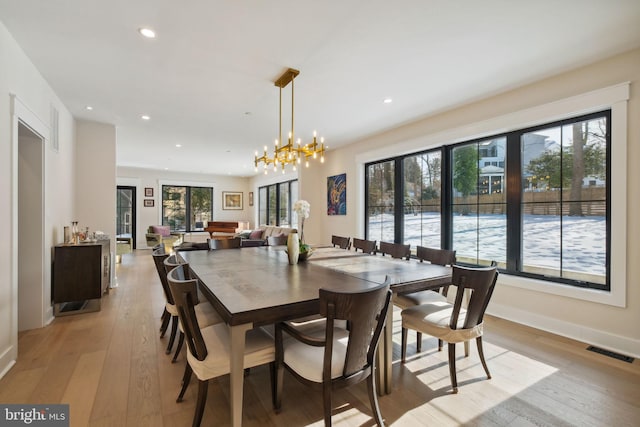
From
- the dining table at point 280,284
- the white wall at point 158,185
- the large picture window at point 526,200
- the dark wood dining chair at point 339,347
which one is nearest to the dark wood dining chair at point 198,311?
the dining table at point 280,284

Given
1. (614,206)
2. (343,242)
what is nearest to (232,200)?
(343,242)

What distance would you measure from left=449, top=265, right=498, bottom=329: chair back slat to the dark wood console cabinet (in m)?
4.04

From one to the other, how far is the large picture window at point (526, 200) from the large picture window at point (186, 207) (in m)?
8.47

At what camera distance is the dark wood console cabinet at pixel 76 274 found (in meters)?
3.52

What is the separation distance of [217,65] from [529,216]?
3732 millimetres

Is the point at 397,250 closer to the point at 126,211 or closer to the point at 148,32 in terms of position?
the point at 148,32

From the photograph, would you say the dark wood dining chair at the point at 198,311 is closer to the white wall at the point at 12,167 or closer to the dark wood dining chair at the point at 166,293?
the dark wood dining chair at the point at 166,293

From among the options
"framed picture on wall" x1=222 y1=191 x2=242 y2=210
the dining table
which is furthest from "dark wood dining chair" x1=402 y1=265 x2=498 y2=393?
"framed picture on wall" x1=222 y1=191 x2=242 y2=210

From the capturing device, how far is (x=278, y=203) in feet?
32.0

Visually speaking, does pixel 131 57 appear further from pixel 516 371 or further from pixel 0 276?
pixel 516 371

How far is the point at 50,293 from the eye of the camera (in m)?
3.46

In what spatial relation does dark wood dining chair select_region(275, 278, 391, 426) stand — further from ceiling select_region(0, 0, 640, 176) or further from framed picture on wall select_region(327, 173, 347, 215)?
framed picture on wall select_region(327, 173, 347, 215)

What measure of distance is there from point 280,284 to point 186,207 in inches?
392

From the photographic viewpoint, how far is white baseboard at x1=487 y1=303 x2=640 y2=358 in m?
2.59
